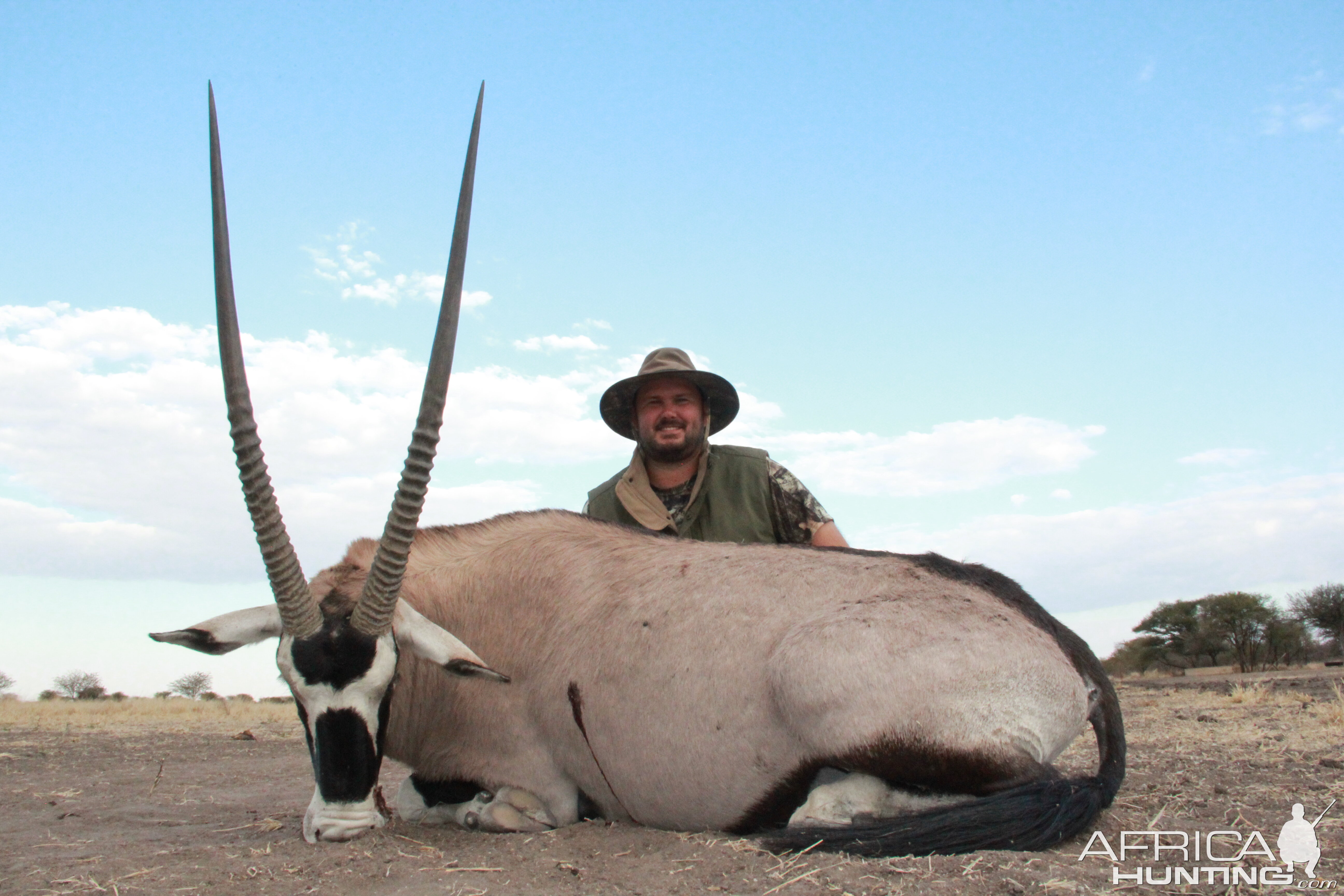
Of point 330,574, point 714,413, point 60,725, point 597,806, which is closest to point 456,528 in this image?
point 330,574

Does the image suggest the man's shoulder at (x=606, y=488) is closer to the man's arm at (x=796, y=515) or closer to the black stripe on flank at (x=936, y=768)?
the man's arm at (x=796, y=515)

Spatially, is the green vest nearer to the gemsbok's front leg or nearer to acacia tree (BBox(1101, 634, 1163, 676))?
the gemsbok's front leg

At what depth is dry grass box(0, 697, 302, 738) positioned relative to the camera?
14250mm

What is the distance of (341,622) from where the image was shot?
12.9 ft

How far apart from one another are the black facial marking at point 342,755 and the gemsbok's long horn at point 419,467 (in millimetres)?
358

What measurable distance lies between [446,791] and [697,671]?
1384mm

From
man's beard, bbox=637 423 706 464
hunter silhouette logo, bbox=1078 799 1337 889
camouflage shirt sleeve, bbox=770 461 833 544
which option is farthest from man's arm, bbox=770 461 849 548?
hunter silhouette logo, bbox=1078 799 1337 889

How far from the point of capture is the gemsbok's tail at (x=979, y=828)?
3.15m

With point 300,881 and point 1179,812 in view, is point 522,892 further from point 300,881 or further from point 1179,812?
point 1179,812

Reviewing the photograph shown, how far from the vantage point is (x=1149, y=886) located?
280cm

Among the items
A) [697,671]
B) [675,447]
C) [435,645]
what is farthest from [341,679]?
[675,447]

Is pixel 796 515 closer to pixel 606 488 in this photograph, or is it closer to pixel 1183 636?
pixel 606 488

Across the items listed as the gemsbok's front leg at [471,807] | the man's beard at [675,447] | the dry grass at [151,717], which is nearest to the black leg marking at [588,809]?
the gemsbok's front leg at [471,807]

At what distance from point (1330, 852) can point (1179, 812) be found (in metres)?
0.90
